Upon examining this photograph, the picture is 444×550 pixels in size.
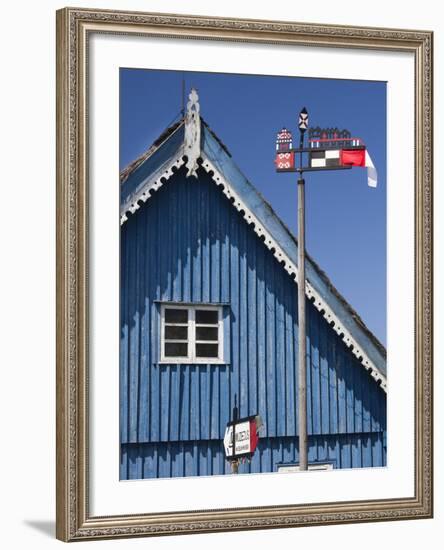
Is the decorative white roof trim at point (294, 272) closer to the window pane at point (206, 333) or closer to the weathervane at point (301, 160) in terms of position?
the weathervane at point (301, 160)

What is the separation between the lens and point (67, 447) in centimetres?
411

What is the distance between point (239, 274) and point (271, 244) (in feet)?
0.50

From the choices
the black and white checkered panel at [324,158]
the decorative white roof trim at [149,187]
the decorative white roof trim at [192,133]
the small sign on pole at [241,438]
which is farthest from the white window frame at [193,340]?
the black and white checkered panel at [324,158]

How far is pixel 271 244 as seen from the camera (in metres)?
4.51

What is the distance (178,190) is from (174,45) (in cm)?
46

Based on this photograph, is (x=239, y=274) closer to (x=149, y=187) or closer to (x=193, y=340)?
(x=193, y=340)

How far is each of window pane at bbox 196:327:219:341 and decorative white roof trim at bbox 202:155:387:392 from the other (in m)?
0.34

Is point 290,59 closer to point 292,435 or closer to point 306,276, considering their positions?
point 306,276

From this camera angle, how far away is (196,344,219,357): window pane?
14.4ft

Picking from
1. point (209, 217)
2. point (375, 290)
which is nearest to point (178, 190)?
point (209, 217)

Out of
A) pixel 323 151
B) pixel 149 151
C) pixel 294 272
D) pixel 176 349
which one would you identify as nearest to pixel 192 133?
pixel 149 151

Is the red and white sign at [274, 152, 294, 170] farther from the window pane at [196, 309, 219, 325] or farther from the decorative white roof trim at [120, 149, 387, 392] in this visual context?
the window pane at [196, 309, 219, 325]

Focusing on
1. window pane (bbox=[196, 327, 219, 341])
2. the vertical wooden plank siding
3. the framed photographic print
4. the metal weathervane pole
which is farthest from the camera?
the metal weathervane pole

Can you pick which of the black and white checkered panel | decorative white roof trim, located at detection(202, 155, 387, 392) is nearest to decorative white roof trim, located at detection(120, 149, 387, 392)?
decorative white roof trim, located at detection(202, 155, 387, 392)
